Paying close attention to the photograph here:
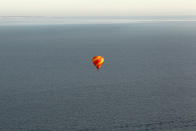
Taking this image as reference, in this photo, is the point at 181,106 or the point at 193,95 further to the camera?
the point at 193,95

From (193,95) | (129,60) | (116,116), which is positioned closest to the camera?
(116,116)

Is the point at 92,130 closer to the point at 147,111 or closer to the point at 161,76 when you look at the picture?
the point at 147,111

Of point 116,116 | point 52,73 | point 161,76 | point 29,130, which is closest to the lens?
point 29,130

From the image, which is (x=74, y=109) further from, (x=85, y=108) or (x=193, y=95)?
(x=193, y=95)

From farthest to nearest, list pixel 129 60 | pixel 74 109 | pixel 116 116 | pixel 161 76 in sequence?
pixel 129 60, pixel 161 76, pixel 74 109, pixel 116 116

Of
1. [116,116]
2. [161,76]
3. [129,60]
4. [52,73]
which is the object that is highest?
[129,60]

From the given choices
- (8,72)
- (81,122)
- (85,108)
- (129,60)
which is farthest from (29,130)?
(129,60)

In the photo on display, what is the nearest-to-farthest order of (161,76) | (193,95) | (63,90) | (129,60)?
(193,95) → (63,90) → (161,76) → (129,60)

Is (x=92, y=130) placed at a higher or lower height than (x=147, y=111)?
lower

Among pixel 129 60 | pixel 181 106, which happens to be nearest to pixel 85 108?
pixel 181 106
